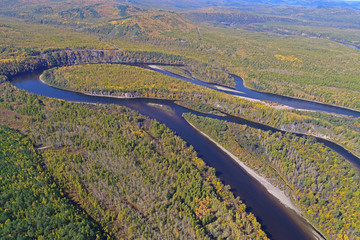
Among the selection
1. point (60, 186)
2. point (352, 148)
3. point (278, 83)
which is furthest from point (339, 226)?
point (278, 83)

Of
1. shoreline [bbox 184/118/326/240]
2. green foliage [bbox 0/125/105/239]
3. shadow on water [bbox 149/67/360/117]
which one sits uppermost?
shadow on water [bbox 149/67/360/117]

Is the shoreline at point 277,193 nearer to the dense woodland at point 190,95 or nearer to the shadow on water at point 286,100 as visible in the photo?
the dense woodland at point 190,95

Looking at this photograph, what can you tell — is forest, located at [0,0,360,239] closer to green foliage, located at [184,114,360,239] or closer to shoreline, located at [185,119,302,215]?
green foliage, located at [184,114,360,239]

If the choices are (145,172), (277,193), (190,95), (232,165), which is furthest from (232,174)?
(190,95)

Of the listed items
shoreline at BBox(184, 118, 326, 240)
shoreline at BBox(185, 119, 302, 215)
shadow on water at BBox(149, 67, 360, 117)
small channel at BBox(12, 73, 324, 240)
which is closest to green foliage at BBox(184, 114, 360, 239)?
shoreline at BBox(184, 118, 326, 240)

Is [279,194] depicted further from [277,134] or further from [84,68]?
[84,68]

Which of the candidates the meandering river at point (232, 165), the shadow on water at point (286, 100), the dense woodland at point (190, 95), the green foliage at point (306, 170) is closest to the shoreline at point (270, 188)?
the meandering river at point (232, 165)
